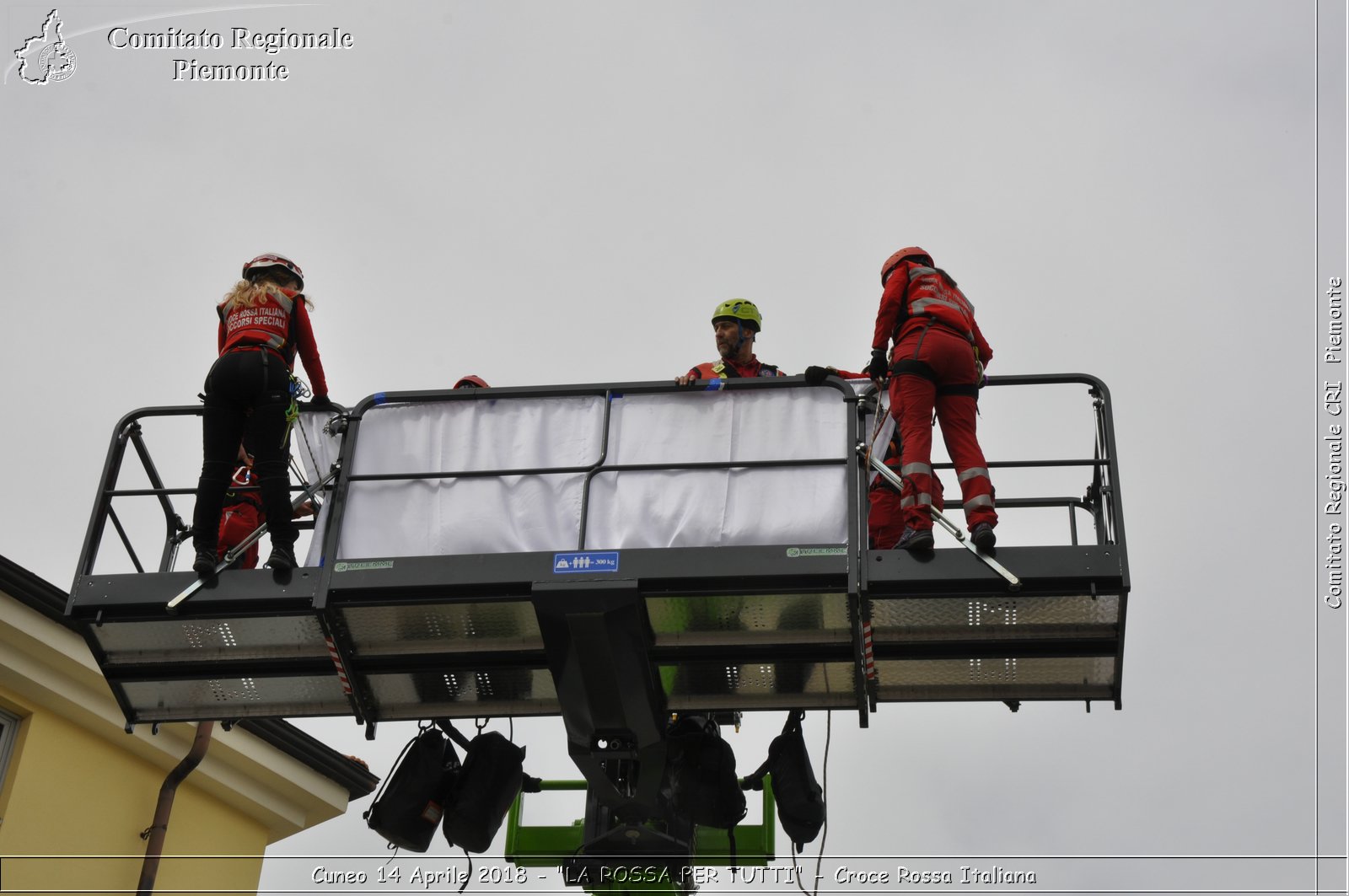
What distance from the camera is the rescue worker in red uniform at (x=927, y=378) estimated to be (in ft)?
34.6

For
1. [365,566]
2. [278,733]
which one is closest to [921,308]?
[365,566]

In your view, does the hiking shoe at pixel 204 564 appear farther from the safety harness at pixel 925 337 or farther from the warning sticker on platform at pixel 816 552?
the safety harness at pixel 925 337

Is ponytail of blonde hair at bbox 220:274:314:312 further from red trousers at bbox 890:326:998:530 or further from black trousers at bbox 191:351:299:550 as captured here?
red trousers at bbox 890:326:998:530

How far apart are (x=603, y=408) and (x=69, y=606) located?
3.57m

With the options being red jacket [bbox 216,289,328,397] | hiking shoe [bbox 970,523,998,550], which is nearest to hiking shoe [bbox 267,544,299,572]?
red jacket [bbox 216,289,328,397]

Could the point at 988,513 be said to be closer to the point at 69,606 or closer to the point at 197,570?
the point at 197,570

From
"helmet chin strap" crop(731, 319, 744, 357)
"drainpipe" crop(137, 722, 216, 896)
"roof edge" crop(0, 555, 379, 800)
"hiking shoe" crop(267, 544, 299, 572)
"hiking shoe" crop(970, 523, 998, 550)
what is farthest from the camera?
"drainpipe" crop(137, 722, 216, 896)

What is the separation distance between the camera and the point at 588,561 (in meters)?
10.6

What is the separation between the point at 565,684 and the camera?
1092 cm

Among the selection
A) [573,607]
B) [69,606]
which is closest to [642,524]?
[573,607]

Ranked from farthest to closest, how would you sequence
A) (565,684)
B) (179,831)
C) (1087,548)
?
(179,831) < (565,684) < (1087,548)

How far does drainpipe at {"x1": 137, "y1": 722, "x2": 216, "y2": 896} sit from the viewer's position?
45.6 ft

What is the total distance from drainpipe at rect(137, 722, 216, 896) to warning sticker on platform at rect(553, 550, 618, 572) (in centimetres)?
468

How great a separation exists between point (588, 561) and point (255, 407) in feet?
8.07
